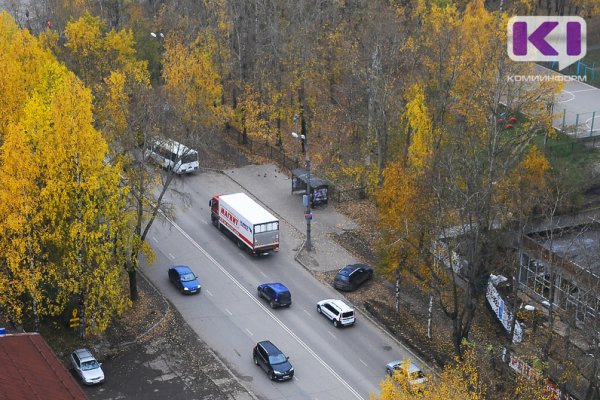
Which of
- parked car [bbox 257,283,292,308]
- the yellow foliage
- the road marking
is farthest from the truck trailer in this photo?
the yellow foliage

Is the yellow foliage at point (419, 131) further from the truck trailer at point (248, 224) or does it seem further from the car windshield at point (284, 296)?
the car windshield at point (284, 296)

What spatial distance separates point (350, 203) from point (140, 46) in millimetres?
28346

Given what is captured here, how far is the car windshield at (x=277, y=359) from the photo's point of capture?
44531 millimetres

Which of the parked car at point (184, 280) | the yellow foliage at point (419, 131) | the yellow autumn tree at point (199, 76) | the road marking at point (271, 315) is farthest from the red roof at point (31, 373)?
the yellow autumn tree at point (199, 76)

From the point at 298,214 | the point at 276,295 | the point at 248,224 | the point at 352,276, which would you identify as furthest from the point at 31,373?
the point at 298,214

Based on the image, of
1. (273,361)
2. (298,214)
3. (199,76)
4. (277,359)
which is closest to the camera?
(273,361)

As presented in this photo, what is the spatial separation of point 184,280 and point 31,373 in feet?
62.4

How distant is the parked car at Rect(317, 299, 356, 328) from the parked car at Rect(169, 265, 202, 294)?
7.71 meters

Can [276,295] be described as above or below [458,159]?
below

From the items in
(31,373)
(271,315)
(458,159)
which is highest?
(458,159)

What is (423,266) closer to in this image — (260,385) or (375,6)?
(260,385)

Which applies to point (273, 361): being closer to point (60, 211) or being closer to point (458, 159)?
point (60, 211)

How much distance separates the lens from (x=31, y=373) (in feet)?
111

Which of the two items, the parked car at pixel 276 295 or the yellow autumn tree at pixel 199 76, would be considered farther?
the yellow autumn tree at pixel 199 76
